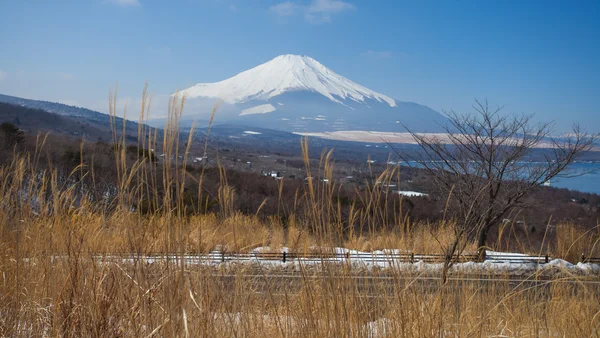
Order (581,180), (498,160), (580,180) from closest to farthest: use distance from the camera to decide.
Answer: (498,160) → (580,180) → (581,180)

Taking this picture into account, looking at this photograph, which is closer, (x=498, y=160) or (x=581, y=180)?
(x=498, y=160)

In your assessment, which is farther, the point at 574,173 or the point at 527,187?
the point at 574,173

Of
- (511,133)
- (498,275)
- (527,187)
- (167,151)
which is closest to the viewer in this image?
(167,151)

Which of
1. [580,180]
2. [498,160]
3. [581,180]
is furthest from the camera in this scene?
[581,180]

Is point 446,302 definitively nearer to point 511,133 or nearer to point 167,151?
point 167,151

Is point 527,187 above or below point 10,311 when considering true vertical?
above

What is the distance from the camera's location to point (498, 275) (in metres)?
8.05

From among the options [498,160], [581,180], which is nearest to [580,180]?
[581,180]

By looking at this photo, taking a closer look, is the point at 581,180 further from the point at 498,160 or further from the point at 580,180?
the point at 498,160

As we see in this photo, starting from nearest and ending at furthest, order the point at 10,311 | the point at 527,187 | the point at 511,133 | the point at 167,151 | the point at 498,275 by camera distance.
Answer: the point at 167,151 → the point at 10,311 → the point at 498,275 → the point at 527,187 → the point at 511,133

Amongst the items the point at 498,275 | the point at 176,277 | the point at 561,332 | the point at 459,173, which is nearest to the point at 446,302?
the point at 561,332

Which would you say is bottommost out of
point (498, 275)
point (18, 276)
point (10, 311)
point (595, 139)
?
point (498, 275)

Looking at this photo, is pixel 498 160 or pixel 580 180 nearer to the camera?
pixel 498 160

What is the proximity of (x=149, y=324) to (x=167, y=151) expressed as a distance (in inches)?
36.0
